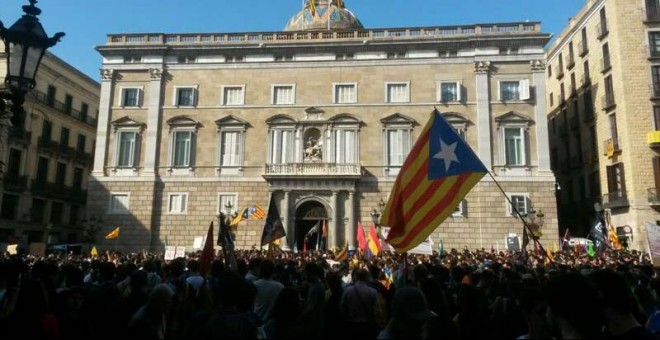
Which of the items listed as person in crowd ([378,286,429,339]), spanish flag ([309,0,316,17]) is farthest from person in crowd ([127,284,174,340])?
spanish flag ([309,0,316,17])

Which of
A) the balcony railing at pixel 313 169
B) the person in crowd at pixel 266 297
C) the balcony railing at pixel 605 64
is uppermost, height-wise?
the balcony railing at pixel 605 64

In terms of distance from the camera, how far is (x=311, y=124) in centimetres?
3272

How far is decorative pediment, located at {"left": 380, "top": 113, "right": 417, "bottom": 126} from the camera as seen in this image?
32.2m

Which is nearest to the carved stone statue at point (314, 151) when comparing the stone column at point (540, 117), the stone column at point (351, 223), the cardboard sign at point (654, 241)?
the stone column at point (351, 223)

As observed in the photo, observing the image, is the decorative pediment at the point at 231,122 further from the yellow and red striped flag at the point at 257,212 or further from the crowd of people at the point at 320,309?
the crowd of people at the point at 320,309

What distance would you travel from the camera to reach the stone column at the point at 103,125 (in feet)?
110

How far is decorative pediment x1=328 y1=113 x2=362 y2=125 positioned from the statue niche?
51.6 inches

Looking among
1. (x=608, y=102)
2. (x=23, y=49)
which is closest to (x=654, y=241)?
(x=23, y=49)

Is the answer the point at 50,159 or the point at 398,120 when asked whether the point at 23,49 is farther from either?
the point at 50,159

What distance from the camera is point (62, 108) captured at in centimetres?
4147

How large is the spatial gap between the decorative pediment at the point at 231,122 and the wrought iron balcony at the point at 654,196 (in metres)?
25.2

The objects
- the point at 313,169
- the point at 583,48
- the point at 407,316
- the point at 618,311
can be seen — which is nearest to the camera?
the point at 618,311

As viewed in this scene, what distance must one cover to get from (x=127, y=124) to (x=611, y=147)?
3194 cm

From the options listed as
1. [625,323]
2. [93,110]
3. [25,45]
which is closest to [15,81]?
[25,45]
